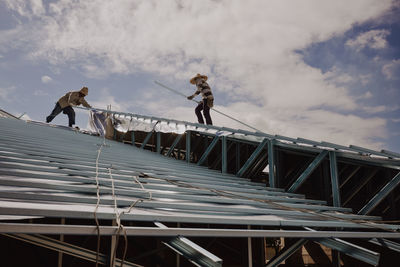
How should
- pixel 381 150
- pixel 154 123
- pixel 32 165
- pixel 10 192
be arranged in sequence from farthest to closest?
pixel 154 123 → pixel 381 150 → pixel 32 165 → pixel 10 192

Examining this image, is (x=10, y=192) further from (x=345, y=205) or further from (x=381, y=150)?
(x=345, y=205)

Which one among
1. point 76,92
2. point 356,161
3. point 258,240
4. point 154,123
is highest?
point 76,92

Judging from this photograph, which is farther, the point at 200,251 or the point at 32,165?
the point at 32,165

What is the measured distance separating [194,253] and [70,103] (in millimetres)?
11522

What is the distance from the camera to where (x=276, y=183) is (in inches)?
286

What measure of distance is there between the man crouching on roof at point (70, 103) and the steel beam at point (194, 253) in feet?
36.6

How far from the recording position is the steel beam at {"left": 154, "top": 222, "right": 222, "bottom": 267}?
2293mm

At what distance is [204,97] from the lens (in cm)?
1059

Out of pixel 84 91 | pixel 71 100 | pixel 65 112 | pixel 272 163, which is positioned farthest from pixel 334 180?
pixel 65 112

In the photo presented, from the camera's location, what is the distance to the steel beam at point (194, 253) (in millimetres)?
2293

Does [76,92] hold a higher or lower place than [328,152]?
higher

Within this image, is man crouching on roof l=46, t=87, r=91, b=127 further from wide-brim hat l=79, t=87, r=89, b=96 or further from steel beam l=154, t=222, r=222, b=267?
steel beam l=154, t=222, r=222, b=267

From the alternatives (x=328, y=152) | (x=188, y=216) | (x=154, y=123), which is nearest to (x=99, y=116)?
(x=154, y=123)

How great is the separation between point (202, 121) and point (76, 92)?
559 centimetres
